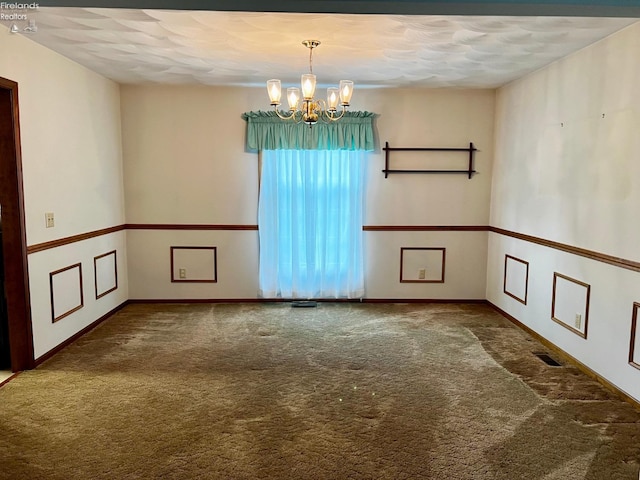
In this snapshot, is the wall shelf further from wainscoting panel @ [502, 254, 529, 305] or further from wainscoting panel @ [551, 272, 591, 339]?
wainscoting panel @ [551, 272, 591, 339]

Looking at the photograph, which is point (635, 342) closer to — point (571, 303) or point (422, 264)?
point (571, 303)

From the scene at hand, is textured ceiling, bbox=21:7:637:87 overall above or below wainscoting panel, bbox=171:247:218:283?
above

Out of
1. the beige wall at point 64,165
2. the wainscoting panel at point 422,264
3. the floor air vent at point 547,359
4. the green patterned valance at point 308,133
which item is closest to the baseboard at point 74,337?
the beige wall at point 64,165

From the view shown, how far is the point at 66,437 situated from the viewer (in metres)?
2.61

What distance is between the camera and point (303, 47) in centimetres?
359

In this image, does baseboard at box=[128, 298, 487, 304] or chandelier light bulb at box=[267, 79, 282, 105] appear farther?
baseboard at box=[128, 298, 487, 304]

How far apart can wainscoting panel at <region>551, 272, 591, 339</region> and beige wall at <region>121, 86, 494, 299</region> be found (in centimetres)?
159

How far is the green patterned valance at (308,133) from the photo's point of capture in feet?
16.9

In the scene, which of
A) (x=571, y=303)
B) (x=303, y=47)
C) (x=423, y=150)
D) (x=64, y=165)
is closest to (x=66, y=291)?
(x=64, y=165)

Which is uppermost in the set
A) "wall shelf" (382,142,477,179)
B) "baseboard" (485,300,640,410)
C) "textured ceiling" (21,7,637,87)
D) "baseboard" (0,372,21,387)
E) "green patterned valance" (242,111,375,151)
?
"textured ceiling" (21,7,637,87)

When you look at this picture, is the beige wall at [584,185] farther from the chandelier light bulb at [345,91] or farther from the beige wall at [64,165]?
the beige wall at [64,165]

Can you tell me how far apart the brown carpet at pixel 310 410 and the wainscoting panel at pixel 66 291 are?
1.07 feet

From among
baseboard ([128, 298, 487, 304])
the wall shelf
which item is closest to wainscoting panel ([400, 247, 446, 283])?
baseboard ([128, 298, 487, 304])

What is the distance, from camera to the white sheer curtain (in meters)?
5.27
